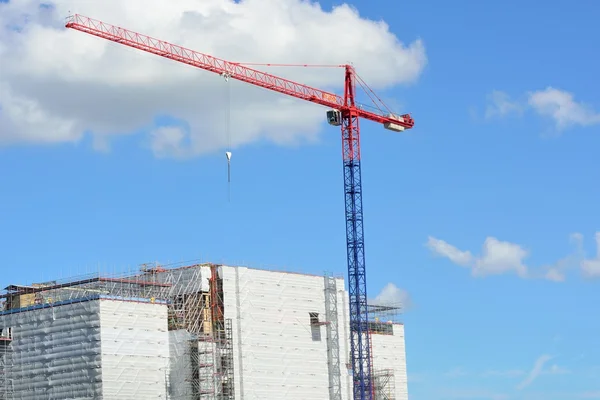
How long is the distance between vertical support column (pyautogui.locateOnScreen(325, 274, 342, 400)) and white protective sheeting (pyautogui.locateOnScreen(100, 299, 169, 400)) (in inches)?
1245

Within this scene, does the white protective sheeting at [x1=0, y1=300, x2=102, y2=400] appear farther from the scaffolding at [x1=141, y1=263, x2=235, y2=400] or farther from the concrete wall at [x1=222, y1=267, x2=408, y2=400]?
the concrete wall at [x1=222, y1=267, x2=408, y2=400]

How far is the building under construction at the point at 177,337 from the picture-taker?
157m

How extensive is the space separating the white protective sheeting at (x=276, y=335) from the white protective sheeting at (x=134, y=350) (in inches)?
471

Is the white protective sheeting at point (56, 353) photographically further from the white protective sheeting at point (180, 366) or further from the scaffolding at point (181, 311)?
the white protective sheeting at point (180, 366)

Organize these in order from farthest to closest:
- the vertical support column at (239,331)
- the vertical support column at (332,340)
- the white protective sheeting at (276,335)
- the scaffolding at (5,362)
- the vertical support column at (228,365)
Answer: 1. the vertical support column at (332,340)
2. the white protective sheeting at (276,335)
3. the vertical support column at (239,331)
4. the vertical support column at (228,365)
5. the scaffolding at (5,362)

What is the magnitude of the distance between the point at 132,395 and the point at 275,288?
30761 millimetres

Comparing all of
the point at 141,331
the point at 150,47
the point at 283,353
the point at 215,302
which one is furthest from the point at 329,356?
the point at 150,47

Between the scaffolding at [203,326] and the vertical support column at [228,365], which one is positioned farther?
the vertical support column at [228,365]

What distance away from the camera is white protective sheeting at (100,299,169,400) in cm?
15538

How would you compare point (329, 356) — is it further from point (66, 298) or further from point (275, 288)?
point (66, 298)

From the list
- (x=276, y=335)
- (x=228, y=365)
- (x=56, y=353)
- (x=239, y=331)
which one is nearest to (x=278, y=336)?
(x=276, y=335)

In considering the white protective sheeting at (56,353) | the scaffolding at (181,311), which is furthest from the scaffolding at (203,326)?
the white protective sheeting at (56,353)

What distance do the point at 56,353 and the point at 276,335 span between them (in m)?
33.2

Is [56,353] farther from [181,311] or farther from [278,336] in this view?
[278,336]
